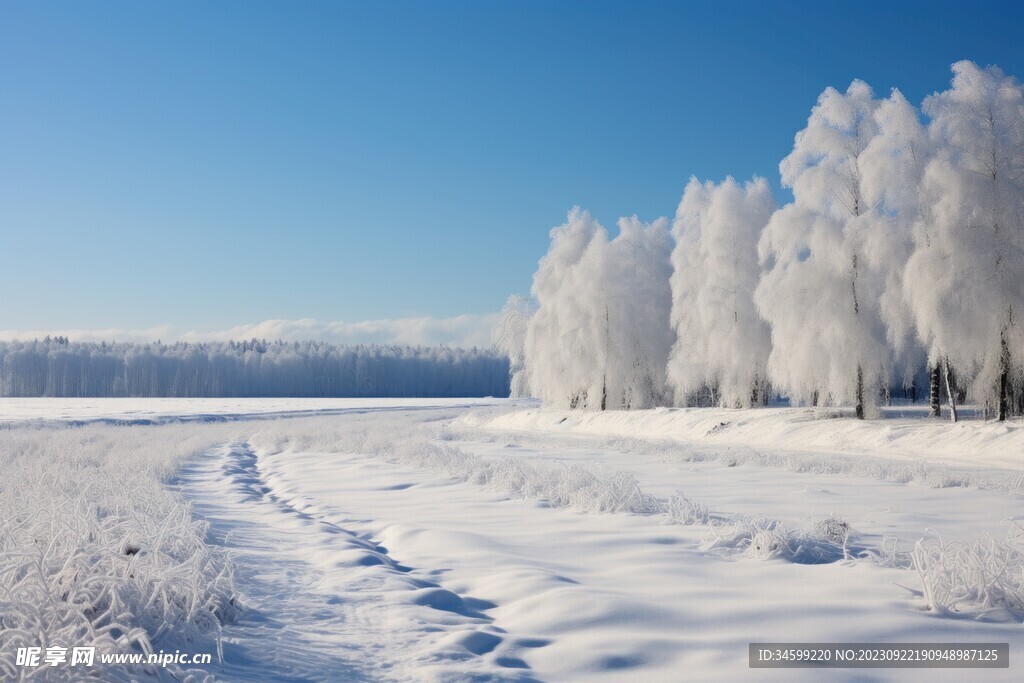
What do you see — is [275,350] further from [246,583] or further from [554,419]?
[246,583]

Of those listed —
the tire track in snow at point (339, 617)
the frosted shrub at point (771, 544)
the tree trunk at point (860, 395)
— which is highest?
the tree trunk at point (860, 395)

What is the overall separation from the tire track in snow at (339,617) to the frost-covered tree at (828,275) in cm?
1894

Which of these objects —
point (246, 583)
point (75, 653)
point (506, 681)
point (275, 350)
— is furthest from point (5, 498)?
point (275, 350)

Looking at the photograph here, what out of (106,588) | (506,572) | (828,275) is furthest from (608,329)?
(106,588)

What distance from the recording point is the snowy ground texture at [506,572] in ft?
11.9

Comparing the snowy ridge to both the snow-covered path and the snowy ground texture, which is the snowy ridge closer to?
the snowy ground texture

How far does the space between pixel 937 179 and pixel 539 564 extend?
1883 cm

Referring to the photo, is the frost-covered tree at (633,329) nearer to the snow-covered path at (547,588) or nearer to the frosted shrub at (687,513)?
the snow-covered path at (547,588)

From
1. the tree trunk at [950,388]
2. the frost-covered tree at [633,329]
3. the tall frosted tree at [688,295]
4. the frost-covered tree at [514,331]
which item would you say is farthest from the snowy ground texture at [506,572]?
the frost-covered tree at [514,331]

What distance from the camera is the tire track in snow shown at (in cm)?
361

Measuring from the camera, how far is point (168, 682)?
313cm

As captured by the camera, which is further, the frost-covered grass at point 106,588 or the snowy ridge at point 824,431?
the snowy ridge at point 824,431

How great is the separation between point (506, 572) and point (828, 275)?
2027 centimetres

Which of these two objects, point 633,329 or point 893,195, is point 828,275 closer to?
point 893,195
